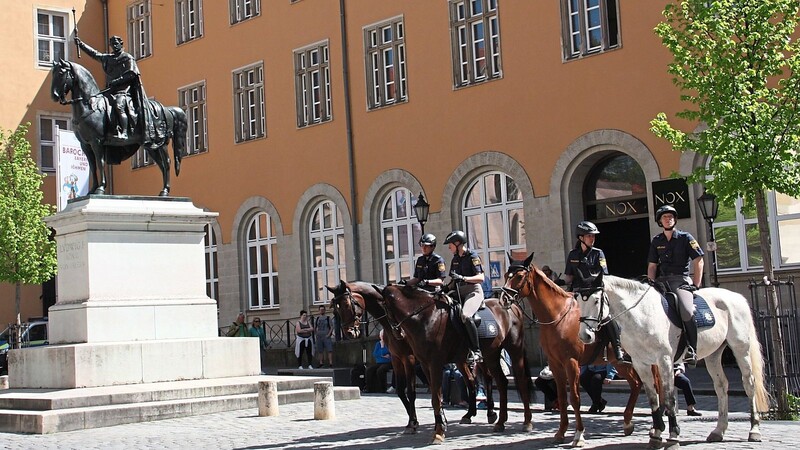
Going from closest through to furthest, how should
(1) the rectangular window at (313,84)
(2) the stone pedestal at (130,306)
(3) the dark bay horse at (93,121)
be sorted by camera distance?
(2) the stone pedestal at (130,306)
(3) the dark bay horse at (93,121)
(1) the rectangular window at (313,84)

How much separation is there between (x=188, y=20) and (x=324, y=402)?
2739 centimetres

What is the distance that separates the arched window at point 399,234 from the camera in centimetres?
3156

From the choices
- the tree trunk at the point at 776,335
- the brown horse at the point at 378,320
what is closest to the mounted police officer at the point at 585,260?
the brown horse at the point at 378,320

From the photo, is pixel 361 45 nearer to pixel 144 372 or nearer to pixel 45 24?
pixel 45 24

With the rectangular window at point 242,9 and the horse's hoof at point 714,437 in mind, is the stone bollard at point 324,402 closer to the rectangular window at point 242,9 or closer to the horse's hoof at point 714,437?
the horse's hoof at point 714,437

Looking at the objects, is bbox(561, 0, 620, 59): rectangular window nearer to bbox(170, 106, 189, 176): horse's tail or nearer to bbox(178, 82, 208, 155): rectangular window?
bbox(170, 106, 189, 176): horse's tail

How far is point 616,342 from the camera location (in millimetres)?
11703

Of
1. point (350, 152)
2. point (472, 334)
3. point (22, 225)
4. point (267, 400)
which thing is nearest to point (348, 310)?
point (472, 334)

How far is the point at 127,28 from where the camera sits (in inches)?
1679

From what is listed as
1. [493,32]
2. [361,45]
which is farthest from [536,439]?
[361,45]

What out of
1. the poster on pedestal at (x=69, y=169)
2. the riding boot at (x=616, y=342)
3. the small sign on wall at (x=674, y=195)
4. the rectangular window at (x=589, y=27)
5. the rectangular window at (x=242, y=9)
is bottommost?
the riding boot at (x=616, y=342)

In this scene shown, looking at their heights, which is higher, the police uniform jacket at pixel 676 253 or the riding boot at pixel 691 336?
the police uniform jacket at pixel 676 253

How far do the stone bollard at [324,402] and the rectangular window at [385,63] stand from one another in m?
17.2

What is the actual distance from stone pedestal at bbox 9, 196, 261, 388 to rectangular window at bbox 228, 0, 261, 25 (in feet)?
66.0
